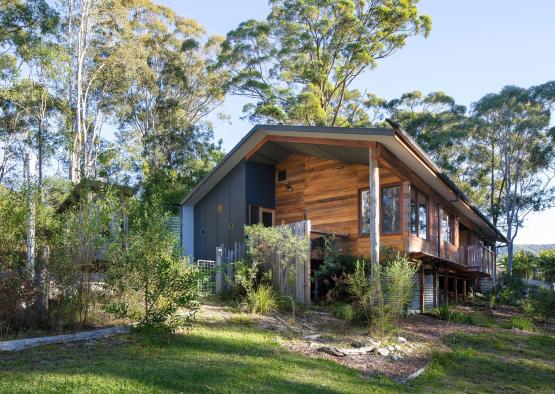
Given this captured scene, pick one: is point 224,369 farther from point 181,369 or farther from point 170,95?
point 170,95

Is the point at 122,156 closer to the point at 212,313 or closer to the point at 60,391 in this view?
the point at 212,313

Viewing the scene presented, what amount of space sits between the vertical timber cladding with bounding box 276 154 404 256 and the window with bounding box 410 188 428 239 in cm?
91

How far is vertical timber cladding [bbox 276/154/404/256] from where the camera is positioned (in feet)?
52.2

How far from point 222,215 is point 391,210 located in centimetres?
629

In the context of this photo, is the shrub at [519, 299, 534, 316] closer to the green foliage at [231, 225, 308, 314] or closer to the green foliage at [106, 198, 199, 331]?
the green foliage at [231, 225, 308, 314]

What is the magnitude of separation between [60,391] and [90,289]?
3.33 metres

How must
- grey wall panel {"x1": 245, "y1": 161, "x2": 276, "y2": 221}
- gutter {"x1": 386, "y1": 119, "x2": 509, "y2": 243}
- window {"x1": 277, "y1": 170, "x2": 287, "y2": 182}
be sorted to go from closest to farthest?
gutter {"x1": 386, "y1": 119, "x2": 509, "y2": 243} → grey wall panel {"x1": 245, "y1": 161, "x2": 276, "y2": 221} → window {"x1": 277, "y1": 170, "x2": 287, "y2": 182}

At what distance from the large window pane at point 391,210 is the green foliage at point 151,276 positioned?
8120mm

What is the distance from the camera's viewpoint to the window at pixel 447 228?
19625mm

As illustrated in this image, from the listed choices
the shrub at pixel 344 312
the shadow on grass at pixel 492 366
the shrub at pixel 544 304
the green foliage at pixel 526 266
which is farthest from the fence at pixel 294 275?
the green foliage at pixel 526 266

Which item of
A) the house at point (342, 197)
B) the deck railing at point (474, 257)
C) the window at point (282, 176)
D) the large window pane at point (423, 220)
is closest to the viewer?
the house at point (342, 197)

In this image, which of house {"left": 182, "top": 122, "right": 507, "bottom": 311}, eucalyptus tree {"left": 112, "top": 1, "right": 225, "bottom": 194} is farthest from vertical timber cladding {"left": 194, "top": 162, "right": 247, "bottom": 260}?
eucalyptus tree {"left": 112, "top": 1, "right": 225, "bottom": 194}

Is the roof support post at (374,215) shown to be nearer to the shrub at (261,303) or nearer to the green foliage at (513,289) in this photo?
the shrub at (261,303)

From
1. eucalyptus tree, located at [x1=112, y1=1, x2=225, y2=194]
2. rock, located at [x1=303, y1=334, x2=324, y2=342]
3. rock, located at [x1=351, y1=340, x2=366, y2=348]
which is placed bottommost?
rock, located at [x1=351, y1=340, x2=366, y2=348]
